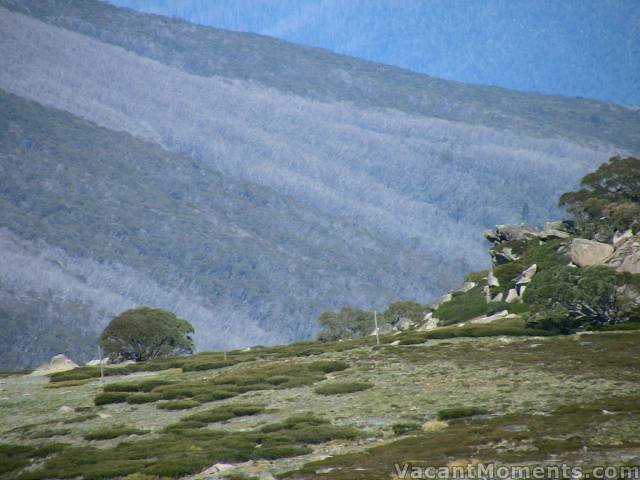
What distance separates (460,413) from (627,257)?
43077mm

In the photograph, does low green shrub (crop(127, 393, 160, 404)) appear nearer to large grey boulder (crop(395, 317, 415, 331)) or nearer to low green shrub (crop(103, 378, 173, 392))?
low green shrub (crop(103, 378, 173, 392))

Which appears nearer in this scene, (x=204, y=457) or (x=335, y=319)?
(x=204, y=457)

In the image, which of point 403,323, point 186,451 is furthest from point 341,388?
point 403,323

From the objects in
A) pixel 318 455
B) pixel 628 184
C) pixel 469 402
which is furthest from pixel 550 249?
pixel 318 455

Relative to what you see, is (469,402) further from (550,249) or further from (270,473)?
(550,249)

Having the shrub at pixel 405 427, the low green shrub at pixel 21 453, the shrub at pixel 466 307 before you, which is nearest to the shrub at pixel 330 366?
the shrub at pixel 405 427

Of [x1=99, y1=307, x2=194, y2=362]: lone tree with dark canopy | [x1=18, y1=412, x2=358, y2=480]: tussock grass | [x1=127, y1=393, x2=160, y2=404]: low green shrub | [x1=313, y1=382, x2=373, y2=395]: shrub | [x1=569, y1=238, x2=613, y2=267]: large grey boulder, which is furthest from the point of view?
[x1=99, y1=307, x2=194, y2=362]: lone tree with dark canopy

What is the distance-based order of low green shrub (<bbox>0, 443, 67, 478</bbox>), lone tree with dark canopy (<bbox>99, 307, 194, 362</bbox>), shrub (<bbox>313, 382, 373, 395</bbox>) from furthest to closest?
1. lone tree with dark canopy (<bbox>99, 307, 194, 362</bbox>)
2. shrub (<bbox>313, 382, 373, 395</bbox>)
3. low green shrub (<bbox>0, 443, 67, 478</bbox>)

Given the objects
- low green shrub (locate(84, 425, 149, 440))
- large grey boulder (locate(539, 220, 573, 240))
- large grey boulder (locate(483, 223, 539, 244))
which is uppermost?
large grey boulder (locate(483, 223, 539, 244))

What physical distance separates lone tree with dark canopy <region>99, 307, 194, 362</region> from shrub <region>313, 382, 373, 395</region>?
191ft

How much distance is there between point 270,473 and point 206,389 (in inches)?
995

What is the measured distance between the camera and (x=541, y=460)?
27.7 m

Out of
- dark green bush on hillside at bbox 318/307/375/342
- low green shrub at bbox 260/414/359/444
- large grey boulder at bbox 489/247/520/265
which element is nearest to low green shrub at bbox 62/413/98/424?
low green shrub at bbox 260/414/359/444

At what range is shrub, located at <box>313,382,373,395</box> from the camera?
162ft
